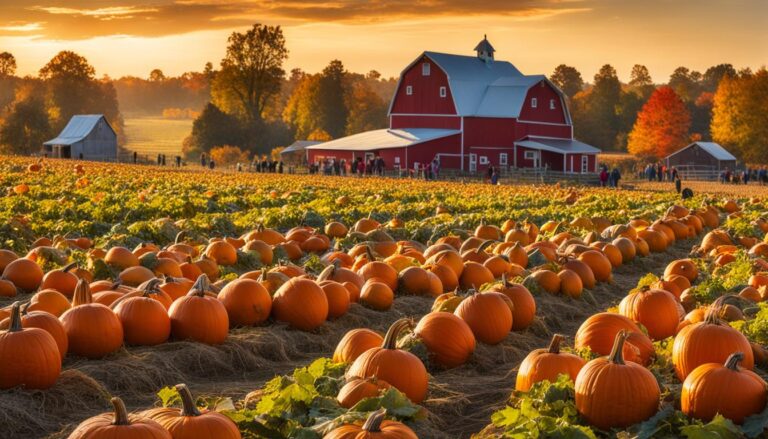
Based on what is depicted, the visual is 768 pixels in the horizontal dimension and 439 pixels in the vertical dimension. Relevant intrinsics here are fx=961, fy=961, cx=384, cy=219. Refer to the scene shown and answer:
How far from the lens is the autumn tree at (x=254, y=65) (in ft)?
354

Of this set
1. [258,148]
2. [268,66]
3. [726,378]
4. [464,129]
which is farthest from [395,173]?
[726,378]

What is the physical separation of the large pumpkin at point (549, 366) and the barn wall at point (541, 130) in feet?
191

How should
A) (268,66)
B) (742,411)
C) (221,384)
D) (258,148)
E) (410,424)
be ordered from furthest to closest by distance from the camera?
(268,66) → (258,148) → (221,384) → (410,424) → (742,411)

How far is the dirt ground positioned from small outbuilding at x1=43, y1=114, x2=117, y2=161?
8182 cm

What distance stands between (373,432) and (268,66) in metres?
106

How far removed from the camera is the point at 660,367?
693 centimetres

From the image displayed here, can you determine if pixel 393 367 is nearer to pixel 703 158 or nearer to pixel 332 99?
pixel 703 158

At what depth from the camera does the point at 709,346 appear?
646 centimetres

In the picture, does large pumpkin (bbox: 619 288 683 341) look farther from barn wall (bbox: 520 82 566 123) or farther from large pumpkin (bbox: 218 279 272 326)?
barn wall (bbox: 520 82 566 123)

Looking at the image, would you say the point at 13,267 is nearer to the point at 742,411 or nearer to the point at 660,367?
the point at 660,367

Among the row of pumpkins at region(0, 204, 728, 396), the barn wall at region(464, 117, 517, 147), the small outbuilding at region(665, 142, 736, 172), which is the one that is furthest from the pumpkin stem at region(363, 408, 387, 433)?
the small outbuilding at region(665, 142, 736, 172)

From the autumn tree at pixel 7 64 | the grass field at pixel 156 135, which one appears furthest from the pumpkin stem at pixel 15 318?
the autumn tree at pixel 7 64

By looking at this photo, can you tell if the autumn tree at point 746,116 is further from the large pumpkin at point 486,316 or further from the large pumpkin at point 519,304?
the large pumpkin at point 486,316

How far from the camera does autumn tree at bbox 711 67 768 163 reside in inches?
3546
